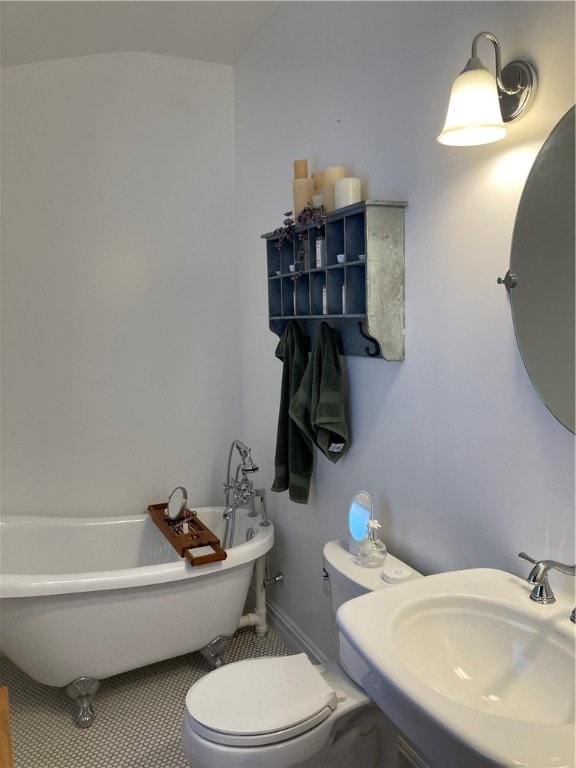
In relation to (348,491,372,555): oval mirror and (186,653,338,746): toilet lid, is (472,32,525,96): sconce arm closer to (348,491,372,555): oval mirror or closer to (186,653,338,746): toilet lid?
(348,491,372,555): oval mirror

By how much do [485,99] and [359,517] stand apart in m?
1.15

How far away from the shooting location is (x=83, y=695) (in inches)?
86.9

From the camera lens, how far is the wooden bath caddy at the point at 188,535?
7.29ft

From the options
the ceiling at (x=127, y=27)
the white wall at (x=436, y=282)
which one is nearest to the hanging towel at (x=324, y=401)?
the white wall at (x=436, y=282)

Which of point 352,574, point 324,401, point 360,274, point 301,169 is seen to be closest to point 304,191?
point 301,169

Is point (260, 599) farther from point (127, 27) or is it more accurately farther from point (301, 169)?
point (127, 27)

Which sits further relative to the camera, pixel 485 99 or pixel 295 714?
pixel 295 714

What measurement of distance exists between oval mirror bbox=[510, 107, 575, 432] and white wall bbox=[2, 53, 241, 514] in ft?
6.11

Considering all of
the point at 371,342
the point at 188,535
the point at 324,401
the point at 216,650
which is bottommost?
the point at 216,650

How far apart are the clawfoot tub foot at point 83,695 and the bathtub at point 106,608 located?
0.02 m

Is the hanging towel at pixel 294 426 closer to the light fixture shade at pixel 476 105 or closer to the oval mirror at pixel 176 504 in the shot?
the oval mirror at pixel 176 504

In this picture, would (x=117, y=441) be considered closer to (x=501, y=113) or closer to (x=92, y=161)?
(x=92, y=161)

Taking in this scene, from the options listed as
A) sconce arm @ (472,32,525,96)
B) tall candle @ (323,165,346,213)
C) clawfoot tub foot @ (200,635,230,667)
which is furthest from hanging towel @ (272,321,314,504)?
sconce arm @ (472,32,525,96)

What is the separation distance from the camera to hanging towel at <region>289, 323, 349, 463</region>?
6.50 ft
